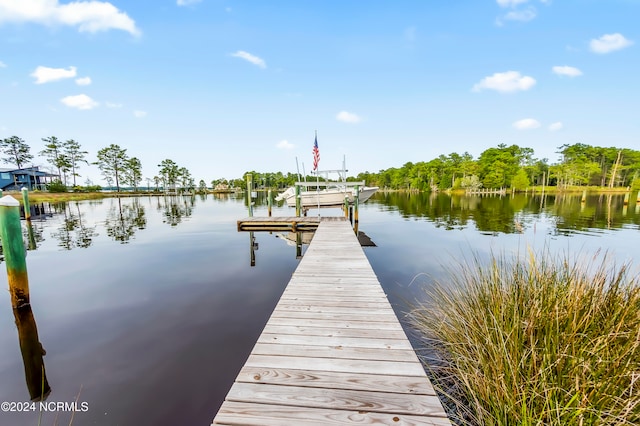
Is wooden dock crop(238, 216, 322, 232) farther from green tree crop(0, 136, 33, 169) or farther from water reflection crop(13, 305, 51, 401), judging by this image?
green tree crop(0, 136, 33, 169)

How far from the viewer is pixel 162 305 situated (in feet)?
19.1

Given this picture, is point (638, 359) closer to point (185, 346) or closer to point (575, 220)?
point (185, 346)

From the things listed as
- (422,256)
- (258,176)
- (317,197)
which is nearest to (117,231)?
(317,197)

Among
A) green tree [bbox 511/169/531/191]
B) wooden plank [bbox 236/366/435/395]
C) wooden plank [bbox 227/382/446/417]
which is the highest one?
green tree [bbox 511/169/531/191]

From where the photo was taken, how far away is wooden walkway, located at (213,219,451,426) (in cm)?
175

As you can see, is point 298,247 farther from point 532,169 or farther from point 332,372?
point 532,169

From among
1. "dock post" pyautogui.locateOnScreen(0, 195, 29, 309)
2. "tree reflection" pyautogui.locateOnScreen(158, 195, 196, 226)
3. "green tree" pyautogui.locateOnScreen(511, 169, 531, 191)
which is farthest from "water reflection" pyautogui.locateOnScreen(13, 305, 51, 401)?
"green tree" pyautogui.locateOnScreen(511, 169, 531, 191)

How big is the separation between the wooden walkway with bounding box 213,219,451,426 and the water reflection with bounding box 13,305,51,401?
10.5ft

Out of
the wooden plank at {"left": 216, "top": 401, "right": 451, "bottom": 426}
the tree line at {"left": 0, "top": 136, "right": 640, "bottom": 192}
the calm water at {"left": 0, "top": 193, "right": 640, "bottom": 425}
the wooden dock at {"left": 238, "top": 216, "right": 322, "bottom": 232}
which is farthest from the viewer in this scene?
the tree line at {"left": 0, "top": 136, "right": 640, "bottom": 192}

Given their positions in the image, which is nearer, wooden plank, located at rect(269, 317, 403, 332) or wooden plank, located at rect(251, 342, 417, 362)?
wooden plank, located at rect(251, 342, 417, 362)

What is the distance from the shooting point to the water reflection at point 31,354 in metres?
3.49

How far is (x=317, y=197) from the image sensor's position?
605 inches

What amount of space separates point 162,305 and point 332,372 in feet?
17.0

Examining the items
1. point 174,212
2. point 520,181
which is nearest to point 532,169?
point 520,181
